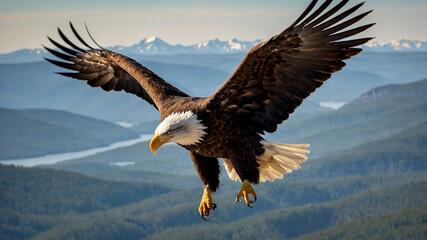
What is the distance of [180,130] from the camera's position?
21.6 ft

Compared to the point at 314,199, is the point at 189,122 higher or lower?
higher

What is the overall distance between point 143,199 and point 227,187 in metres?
19.0

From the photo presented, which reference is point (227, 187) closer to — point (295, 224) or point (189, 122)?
point (295, 224)

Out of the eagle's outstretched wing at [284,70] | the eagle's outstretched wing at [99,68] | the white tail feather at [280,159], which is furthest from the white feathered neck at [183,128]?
the eagle's outstretched wing at [99,68]

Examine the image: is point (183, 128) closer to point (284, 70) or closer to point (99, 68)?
point (284, 70)

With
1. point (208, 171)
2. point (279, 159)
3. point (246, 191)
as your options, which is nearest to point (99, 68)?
point (208, 171)

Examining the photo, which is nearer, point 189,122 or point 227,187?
point 189,122

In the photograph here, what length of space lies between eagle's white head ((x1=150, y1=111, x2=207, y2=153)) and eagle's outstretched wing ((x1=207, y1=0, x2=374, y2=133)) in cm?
34

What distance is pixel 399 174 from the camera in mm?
138875

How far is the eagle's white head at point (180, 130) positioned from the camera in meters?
6.37

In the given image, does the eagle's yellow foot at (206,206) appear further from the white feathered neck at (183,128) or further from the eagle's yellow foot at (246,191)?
the white feathered neck at (183,128)

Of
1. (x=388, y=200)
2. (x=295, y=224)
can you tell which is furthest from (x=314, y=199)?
(x=388, y=200)

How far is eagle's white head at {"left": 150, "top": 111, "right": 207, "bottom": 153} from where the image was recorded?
251 inches

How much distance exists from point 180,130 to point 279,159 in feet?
6.69
